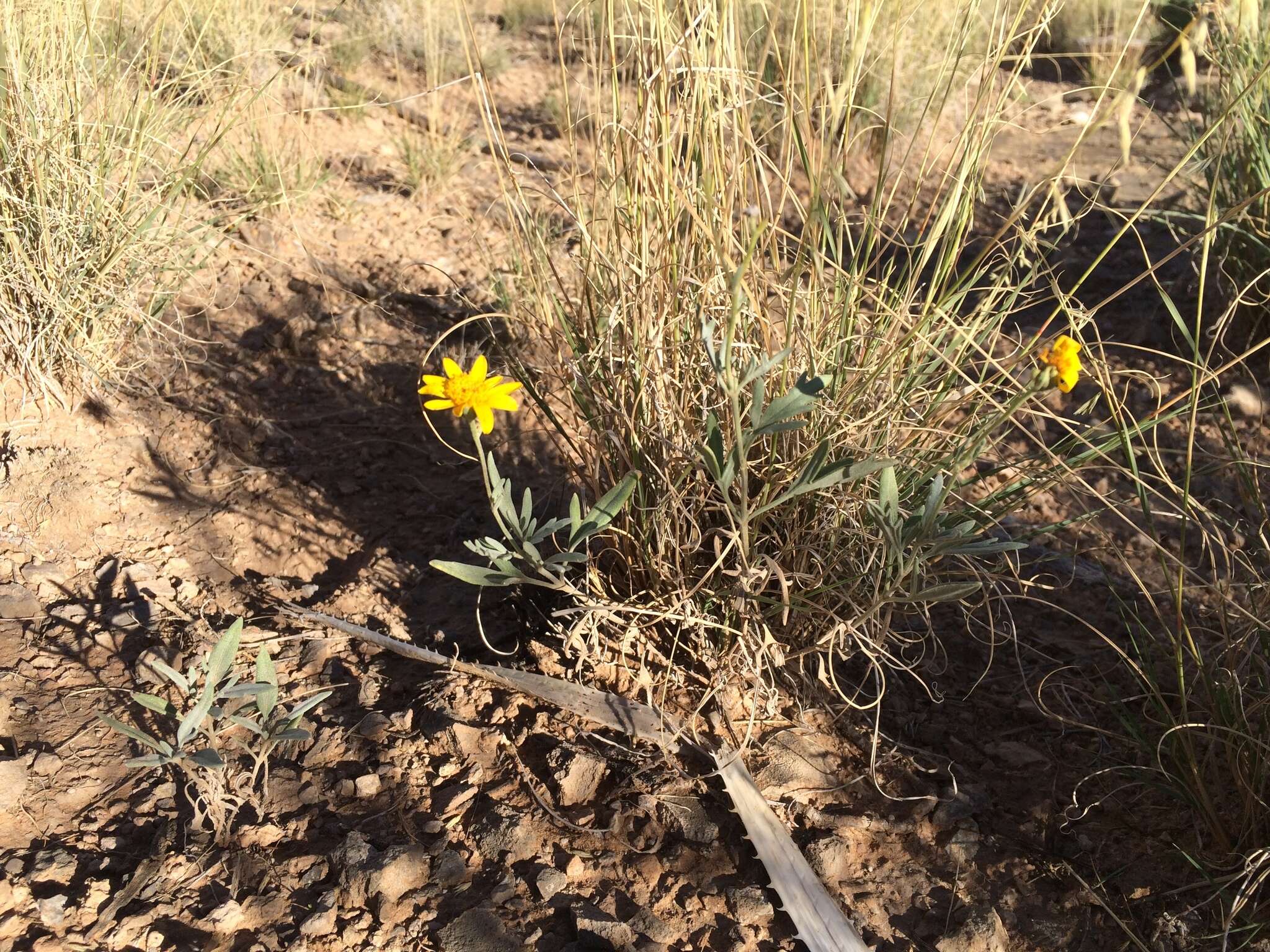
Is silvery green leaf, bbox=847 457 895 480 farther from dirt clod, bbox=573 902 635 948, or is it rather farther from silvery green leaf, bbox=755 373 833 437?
dirt clod, bbox=573 902 635 948

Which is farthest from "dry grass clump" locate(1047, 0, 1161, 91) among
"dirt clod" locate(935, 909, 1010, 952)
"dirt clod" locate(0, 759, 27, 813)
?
"dirt clod" locate(0, 759, 27, 813)

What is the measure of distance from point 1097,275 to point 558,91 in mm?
2048

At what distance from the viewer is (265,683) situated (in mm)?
1381

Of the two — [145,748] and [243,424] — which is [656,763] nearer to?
[145,748]

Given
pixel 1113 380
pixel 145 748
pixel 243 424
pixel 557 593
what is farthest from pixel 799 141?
pixel 1113 380

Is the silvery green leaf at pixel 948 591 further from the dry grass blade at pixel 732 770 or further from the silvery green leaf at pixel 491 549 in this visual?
the silvery green leaf at pixel 491 549

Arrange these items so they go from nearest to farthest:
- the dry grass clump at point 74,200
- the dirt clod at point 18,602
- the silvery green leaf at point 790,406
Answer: the silvery green leaf at point 790,406, the dirt clod at point 18,602, the dry grass clump at point 74,200

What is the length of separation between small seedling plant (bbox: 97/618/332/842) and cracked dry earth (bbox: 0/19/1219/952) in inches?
1.4

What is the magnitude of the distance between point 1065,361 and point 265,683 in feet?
3.72

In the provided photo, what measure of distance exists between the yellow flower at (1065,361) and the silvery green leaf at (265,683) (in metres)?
1.10

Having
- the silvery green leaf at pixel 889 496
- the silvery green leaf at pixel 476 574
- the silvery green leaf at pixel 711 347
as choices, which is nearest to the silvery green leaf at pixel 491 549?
the silvery green leaf at pixel 476 574

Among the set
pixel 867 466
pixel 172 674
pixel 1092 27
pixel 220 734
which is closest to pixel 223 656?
pixel 172 674

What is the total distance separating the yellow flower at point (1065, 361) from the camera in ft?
4.55

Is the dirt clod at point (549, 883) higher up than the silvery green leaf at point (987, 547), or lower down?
lower down
